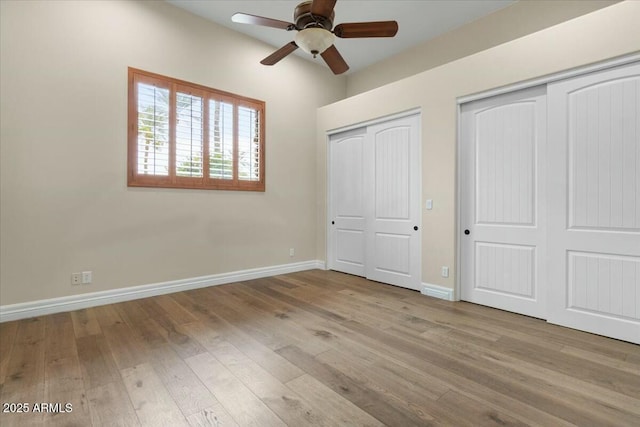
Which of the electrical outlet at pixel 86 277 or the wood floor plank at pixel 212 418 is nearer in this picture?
the wood floor plank at pixel 212 418

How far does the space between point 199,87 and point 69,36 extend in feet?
4.54

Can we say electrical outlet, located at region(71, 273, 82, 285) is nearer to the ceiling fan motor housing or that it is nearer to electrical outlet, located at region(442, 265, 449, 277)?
the ceiling fan motor housing

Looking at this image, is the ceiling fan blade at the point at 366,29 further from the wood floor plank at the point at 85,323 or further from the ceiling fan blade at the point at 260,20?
the wood floor plank at the point at 85,323

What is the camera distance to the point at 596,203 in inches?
106

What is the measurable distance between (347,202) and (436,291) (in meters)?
2.03

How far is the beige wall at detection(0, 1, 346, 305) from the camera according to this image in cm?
302

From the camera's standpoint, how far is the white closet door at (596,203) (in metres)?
2.53

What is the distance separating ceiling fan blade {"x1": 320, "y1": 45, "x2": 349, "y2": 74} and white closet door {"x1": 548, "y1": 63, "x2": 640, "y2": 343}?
2.06m

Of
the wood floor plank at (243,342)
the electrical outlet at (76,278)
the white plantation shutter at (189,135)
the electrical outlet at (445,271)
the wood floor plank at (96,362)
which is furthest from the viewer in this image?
the white plantation shutter at (189,135)

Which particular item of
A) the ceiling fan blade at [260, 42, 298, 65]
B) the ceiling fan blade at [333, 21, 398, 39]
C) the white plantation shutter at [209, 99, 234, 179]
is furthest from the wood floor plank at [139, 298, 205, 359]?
the ceiling fan blade at [333, 21, 398, 39]

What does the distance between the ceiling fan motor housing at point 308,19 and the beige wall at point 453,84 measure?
1824 millimetres

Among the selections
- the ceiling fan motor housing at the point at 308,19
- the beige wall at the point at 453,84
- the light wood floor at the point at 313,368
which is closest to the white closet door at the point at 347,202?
the beige wall at the point at 453,84

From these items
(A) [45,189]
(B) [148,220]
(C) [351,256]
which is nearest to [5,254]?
(A) [45,189]

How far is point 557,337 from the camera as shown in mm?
2619
